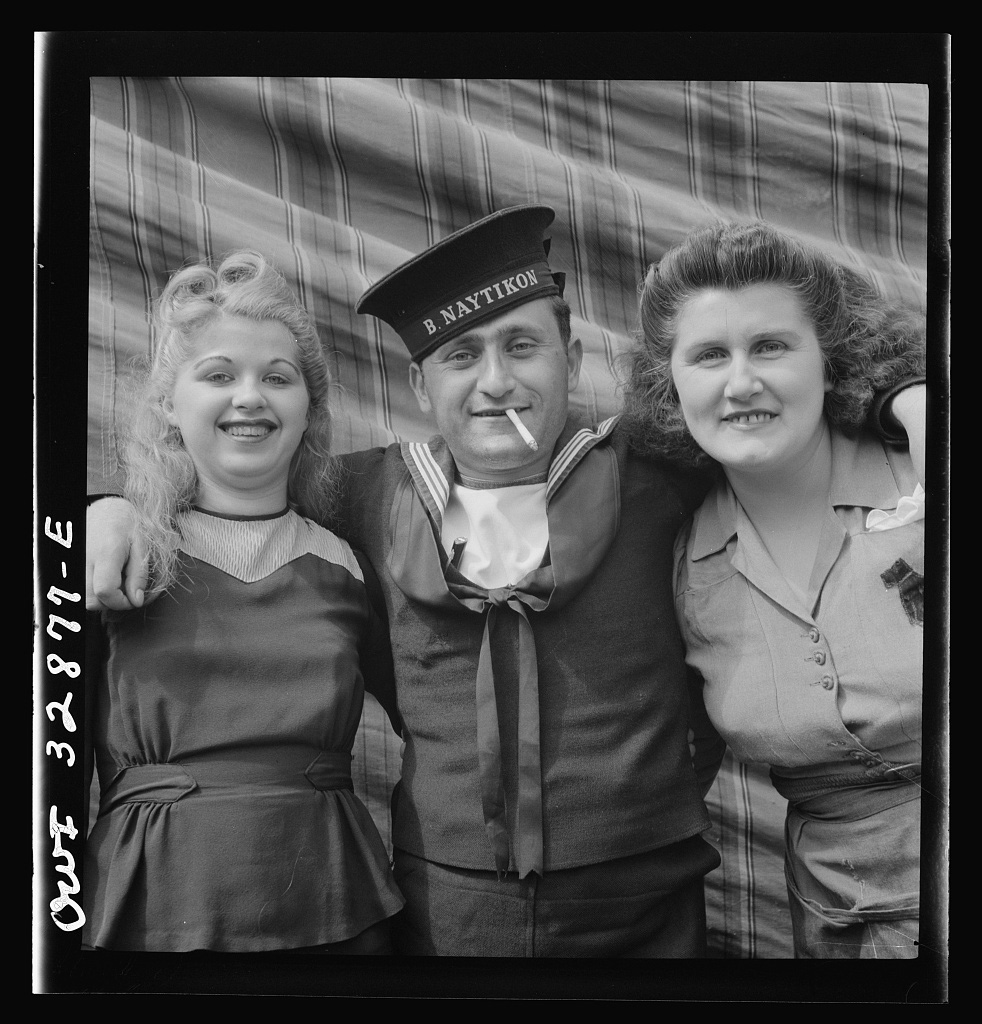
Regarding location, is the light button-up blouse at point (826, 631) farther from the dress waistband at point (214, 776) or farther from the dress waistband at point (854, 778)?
the dress waistband at point (214, 776)

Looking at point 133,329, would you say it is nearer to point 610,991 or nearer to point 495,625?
point 495,625

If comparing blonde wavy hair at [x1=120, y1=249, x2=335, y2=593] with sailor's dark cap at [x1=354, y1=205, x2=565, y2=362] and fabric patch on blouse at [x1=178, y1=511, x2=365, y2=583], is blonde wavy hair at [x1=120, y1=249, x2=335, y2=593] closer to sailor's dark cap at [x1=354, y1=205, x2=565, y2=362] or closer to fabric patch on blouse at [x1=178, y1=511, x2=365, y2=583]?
fabric patch on blouse at [x1=178, y1=511, x2=365, y2=583]

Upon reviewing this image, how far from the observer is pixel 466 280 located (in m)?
2.41

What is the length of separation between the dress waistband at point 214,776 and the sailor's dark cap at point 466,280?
87 cm

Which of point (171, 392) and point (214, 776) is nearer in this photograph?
point (214, 776)

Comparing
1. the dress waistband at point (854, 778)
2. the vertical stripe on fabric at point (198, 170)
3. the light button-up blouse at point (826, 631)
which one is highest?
the vertical stripe on fabric at point (198, 170)

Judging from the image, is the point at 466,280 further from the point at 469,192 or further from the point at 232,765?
the point at 232,765

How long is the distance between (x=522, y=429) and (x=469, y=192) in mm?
609

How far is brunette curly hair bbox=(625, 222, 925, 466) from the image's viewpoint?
2.36 m

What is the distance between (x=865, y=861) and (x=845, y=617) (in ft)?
1.61

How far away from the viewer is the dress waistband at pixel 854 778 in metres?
2.37

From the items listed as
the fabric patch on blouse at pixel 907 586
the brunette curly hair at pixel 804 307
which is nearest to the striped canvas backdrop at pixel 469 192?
the brunette curly hair at pixel 804 307

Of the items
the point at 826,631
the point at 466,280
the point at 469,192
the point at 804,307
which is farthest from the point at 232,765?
the point at 804,307

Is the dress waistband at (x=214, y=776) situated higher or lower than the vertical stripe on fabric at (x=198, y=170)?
lower
